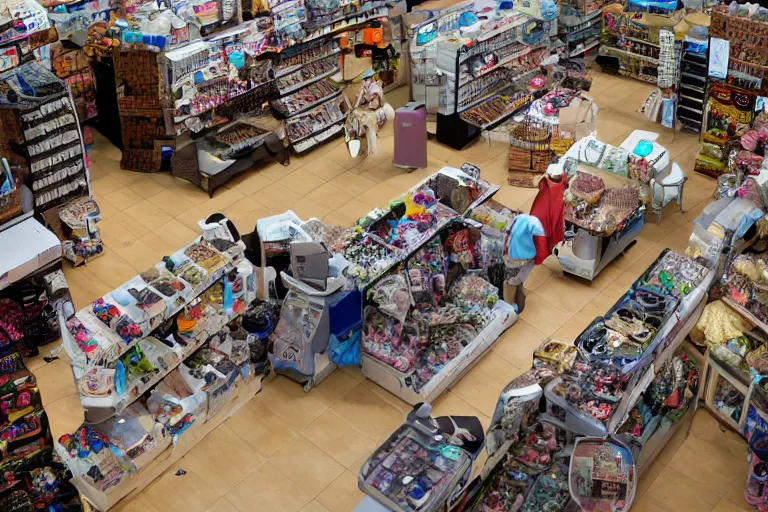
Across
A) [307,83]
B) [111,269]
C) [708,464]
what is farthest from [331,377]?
[307,83]

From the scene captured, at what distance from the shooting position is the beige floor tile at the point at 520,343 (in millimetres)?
8734

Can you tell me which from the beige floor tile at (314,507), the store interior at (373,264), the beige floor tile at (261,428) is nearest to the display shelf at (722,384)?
the store interior at (373,264)

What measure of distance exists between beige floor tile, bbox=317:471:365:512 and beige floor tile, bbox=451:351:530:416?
136cm

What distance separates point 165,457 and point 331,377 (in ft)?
5.70

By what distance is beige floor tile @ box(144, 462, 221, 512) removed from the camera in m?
7.39

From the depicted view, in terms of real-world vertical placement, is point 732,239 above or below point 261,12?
below

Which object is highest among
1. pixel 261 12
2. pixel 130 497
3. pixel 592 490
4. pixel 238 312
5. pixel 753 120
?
pixel 261 12

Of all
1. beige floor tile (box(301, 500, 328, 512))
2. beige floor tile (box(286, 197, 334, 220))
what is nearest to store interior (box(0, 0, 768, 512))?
beige floor tile (box(301, 500, 328, 512))

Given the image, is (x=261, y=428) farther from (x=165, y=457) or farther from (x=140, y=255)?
(x=140, y=255)

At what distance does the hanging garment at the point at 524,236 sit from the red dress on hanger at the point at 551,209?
0.29m

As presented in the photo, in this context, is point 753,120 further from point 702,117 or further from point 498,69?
point 498,69

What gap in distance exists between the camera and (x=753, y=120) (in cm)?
1074

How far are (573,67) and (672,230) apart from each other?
382 centimetres

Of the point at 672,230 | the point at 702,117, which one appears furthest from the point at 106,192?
the point at 702,117
